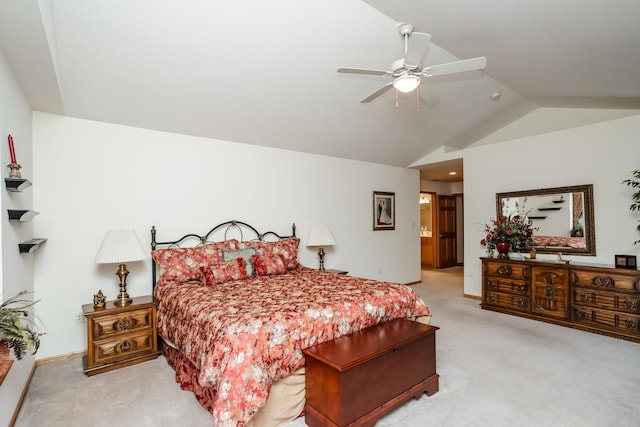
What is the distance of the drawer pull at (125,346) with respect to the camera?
2.94 meters

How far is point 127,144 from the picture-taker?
347 cm

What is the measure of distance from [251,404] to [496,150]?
16.8ft

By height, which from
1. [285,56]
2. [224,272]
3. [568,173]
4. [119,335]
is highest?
[285,56]

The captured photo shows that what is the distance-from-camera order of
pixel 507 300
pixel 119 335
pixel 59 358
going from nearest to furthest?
pixel 119 335 < pixel 59 358 < pixel 507 300

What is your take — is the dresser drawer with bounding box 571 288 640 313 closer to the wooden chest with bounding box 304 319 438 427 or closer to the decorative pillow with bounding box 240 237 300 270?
the wooden chest with bounding box 304 319 438 427

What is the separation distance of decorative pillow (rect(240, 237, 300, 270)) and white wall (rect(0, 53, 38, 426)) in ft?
6.43

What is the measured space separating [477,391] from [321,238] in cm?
267

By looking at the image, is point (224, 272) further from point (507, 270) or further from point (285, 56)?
point (507, 270)

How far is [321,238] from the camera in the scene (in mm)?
4629

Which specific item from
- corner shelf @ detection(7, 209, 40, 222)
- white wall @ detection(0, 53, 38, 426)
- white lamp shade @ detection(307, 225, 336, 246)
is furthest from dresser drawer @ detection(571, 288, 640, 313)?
corner shelf @ detection(7, 209, 40, 222)

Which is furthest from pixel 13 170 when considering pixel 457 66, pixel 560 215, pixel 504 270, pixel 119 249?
pixel 560 215

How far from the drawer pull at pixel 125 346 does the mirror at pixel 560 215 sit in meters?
5.30

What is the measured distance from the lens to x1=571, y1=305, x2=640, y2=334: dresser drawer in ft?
11.4

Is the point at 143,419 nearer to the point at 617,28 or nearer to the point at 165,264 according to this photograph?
the point at 165,264
